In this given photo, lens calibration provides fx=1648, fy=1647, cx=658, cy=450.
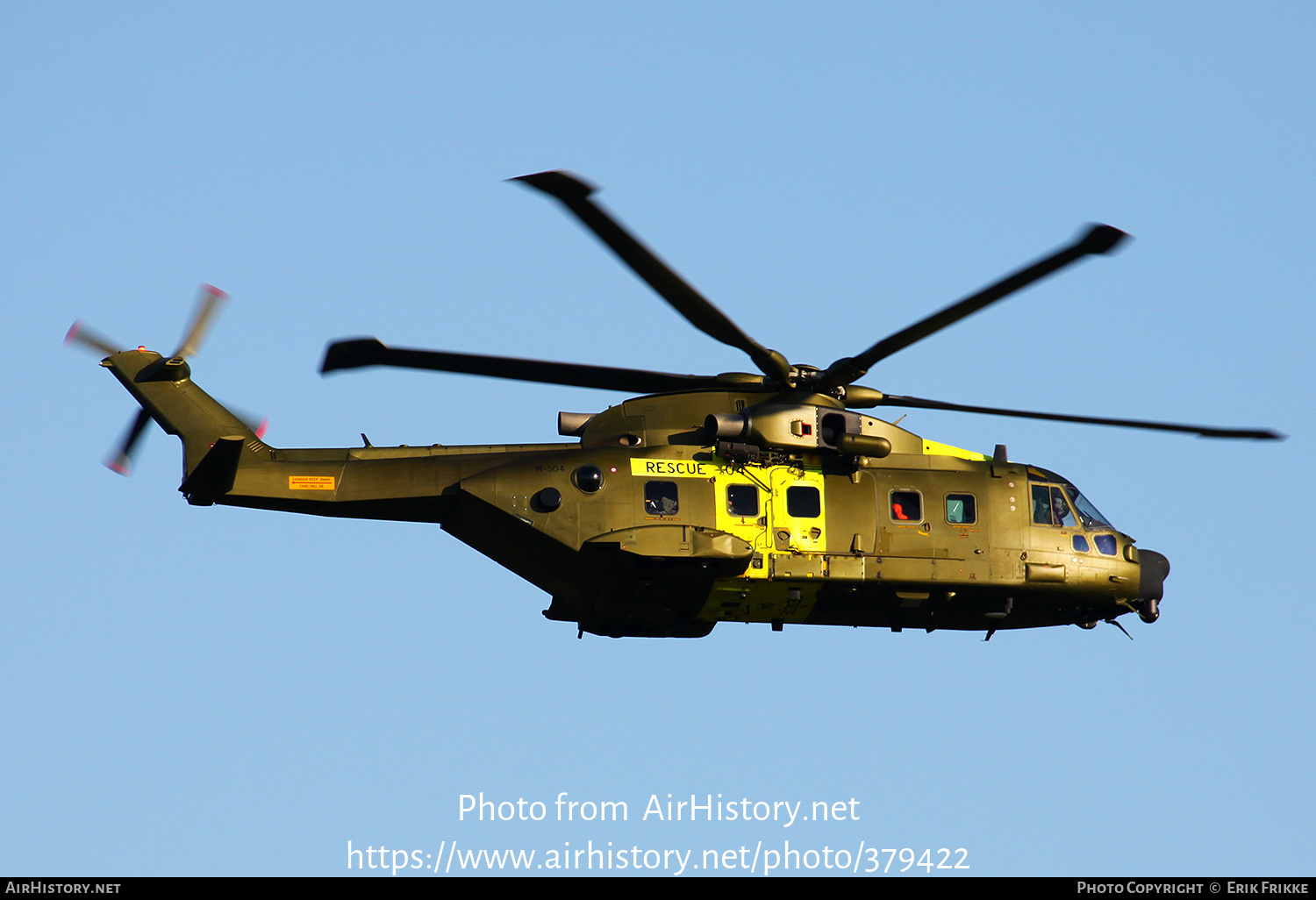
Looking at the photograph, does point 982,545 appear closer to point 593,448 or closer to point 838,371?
point 838,371

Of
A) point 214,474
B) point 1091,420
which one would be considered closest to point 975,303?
point 1091,420

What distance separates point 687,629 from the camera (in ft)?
96.9

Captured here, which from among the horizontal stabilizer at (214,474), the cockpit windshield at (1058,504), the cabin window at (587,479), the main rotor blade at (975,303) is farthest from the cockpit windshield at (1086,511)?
the horizontal stabilizer at (214,474)

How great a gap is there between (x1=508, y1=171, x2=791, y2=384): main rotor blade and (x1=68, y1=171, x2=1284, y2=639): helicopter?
117 mm

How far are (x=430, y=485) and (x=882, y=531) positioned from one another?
311 inches

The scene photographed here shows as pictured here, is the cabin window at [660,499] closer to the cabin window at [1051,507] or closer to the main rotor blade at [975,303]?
the main rotor blade at [975,303]

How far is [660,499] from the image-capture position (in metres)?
28.2

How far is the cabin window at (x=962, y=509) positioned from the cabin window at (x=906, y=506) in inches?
21.9

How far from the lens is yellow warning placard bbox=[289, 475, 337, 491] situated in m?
27.9

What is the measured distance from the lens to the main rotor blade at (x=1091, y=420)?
28.8 meters

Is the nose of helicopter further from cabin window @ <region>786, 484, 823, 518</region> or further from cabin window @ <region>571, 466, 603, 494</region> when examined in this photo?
cabin window @ <region>571, 466, 603, 494</region>

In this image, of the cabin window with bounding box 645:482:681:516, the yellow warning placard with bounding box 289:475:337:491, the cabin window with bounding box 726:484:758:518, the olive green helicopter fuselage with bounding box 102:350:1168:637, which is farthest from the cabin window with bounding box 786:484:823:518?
the yellow warning placard with bounding box 289:475:337:491
